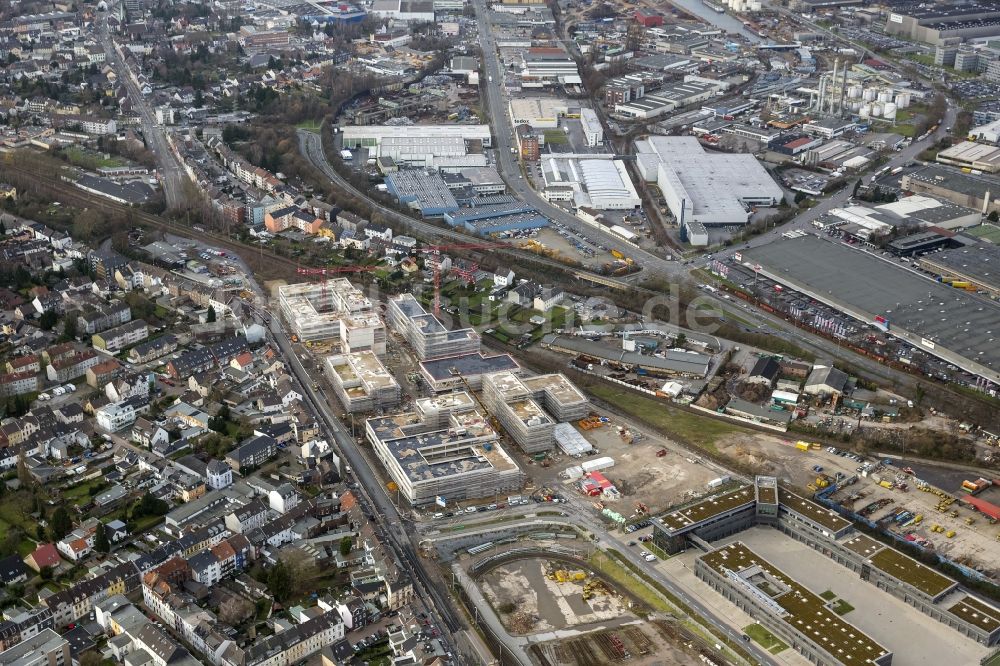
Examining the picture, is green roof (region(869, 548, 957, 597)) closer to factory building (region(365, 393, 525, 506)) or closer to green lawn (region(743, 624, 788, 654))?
green lawn (region(743, 624, 788, 654))

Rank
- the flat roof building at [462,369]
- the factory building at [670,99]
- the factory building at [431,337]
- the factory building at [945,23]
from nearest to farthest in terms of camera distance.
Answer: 1. the flat roof building at [462,369]
2. the factory building at [431,337]
3. the factory building at [670,99]
4. the factory building at [945,23]

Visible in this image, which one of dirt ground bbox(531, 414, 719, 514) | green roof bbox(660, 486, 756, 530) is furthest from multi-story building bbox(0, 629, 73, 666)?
green roof bbox(660, 486, 756, 530)

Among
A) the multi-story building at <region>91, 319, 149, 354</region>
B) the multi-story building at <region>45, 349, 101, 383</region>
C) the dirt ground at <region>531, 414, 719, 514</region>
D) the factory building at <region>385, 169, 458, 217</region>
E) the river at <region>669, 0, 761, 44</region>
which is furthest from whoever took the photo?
the river at <region>669, 0, 761, 44</region>

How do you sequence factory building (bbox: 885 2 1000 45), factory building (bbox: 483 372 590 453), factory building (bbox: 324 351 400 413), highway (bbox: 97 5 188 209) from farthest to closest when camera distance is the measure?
factory building (bbox: 885 2 1000 45) → highway (bbox: 97 5 188 209) → factory building (bbox: 324 351 400 413) → factory building (bbox: 483 372 590 453)

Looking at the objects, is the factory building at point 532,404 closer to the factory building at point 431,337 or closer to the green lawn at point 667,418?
the green lawn at point 667,418

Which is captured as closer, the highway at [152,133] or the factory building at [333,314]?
the factory building at [333,314]

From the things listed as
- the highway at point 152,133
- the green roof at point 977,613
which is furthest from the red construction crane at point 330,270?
the green roof at point 977,613

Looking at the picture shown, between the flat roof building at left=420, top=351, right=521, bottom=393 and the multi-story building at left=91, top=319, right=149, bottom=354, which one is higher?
the multi-story building at left=91, top=319, right=149, bottom=354

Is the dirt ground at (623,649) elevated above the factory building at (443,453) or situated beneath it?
situated beneath
